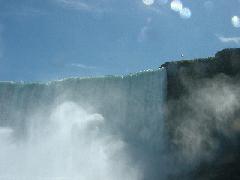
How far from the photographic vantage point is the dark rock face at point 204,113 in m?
34.8

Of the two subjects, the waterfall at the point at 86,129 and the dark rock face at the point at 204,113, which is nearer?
the dark rock face at the point at 204,113

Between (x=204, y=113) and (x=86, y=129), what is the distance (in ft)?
23.2

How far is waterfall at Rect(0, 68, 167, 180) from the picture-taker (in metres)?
36.6

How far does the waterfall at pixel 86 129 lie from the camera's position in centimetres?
3659

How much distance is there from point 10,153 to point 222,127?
1334cm

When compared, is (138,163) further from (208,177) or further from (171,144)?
(208,177)

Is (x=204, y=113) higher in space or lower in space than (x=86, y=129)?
higher

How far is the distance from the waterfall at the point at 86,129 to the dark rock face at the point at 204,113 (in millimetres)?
854

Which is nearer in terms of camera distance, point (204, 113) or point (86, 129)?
point (204, 113)

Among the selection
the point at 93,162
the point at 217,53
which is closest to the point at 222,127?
the point at 217,53

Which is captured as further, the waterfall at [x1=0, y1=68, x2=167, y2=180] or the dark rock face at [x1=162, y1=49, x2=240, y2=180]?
the waterfall at [x1=0, y1=68, x2=167, y2=180]

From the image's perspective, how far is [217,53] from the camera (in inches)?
1464

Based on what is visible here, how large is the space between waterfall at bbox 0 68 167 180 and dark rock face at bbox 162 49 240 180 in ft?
2.80

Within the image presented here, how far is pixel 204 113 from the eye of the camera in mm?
36531
